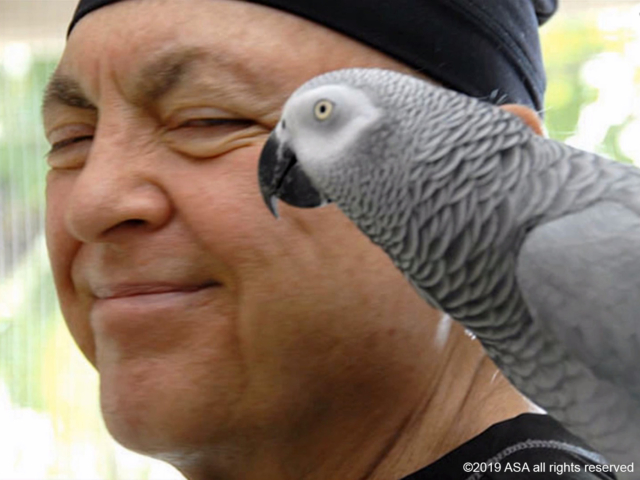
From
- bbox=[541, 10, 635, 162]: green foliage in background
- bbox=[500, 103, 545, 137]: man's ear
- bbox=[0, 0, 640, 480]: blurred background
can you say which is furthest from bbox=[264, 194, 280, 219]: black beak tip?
bbox=[0, 0, 640, 480]: blurred background

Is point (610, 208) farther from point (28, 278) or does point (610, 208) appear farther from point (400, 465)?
point (28, 278)

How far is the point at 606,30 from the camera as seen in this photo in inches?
86.4

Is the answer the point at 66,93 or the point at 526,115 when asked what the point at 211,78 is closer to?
the point at 66,93

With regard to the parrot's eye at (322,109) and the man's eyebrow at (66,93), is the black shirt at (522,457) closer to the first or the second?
the parrot's eye at (322,109)

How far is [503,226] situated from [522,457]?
0.28 metres

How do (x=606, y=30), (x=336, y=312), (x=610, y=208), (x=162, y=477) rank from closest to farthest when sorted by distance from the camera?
(x=610, y=208) → (x=336, y=312) → (x=606, y=30) → (x=162, y=477)

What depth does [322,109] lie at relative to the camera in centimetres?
81

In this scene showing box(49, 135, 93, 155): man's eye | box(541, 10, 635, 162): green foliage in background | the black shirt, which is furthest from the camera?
box(541, 10, 635, 162): green foliage in background

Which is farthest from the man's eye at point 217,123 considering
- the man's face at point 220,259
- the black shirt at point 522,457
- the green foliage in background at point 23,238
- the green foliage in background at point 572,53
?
the green foliage in background at point 23,238

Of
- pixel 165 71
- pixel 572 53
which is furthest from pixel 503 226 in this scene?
pixel 572 53

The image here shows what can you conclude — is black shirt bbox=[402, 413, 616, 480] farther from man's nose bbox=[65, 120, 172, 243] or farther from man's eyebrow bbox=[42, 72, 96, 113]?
man's eyebrow bbox=[42, 72, 96, 113]

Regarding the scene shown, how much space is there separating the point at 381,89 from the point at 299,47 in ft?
0.63

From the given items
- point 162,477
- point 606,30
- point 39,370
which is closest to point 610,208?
point 606,30

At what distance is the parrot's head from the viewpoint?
2.61 feet
